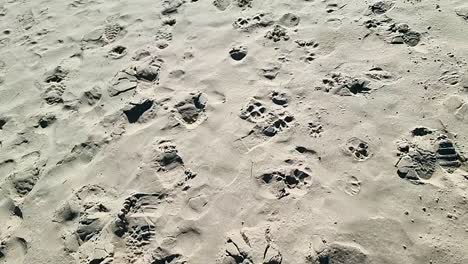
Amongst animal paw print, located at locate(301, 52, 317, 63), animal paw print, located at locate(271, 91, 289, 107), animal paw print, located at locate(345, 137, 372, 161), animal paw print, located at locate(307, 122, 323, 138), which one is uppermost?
animal paw print, located at locate(301, 52, 317, 63)

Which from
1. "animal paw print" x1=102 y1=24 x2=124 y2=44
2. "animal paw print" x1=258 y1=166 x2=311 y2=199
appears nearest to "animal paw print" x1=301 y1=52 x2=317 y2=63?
"animal paw print" x1=258 y1=166 x2=311 y2=199

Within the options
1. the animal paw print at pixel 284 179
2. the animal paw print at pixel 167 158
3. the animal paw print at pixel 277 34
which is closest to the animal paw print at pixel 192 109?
the animal paw print at pixel 167 158

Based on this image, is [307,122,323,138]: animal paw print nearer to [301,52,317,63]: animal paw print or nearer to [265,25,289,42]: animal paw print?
[301,52,317,63]: animal paw print

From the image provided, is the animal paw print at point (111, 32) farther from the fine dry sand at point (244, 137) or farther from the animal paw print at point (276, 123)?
the animal paw print at point (276, 123)

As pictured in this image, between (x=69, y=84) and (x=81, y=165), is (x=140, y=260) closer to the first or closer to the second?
(x=81, y=165)

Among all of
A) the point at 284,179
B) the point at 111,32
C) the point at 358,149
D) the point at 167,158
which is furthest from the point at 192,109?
the point at 111,32

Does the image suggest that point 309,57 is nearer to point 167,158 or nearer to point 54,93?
point 167,158
